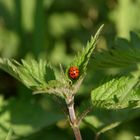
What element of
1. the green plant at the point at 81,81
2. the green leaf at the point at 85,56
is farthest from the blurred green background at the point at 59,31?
the green leaf at the point at 85,56

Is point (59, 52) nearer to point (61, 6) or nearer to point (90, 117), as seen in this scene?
point (61, 6)

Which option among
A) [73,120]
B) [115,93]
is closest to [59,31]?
[115,93]

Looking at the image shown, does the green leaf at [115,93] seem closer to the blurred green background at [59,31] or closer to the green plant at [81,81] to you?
the green plant at [81,81]

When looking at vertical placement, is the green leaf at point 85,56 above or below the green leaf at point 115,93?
above

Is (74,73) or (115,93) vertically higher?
(74,73)

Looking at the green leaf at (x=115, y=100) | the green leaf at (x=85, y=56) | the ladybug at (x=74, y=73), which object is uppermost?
the green leaf at (x=85, y=56)

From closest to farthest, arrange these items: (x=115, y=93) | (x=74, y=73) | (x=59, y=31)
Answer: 1. (x=74, y=73)
2. (x=115, y=93)
3. (x=59, y=31)

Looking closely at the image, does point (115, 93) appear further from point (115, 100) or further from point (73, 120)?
point (73, 120)

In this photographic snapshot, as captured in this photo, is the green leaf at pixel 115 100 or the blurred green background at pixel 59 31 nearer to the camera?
the green leaf at pixel 115 100
